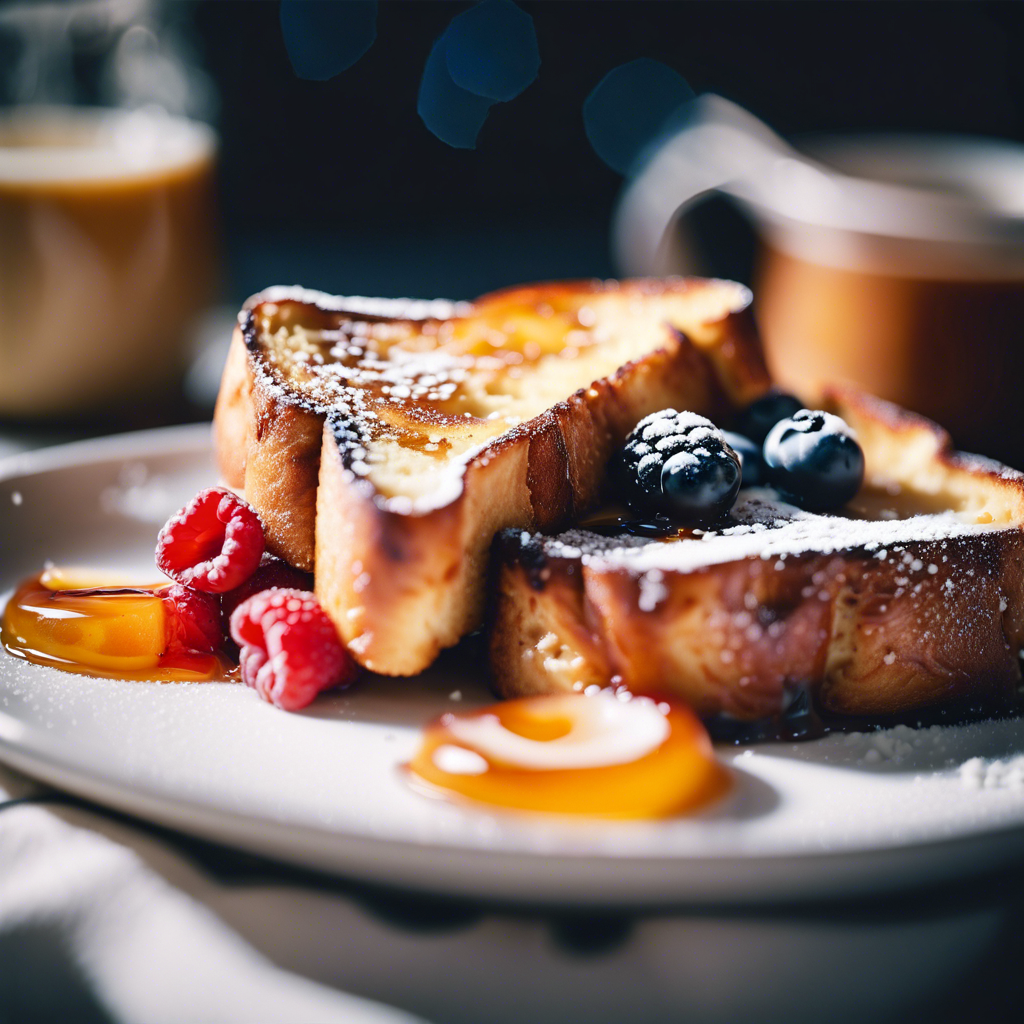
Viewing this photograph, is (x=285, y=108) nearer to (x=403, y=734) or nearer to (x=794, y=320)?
(x=794, y=320)

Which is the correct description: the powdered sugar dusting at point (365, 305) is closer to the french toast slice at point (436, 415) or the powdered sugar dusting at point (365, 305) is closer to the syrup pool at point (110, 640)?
the french toast slice at point (436, 415)

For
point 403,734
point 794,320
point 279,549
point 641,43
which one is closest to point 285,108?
point 641,43

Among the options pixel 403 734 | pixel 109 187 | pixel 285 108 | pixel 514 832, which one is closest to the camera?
pixel 514 832

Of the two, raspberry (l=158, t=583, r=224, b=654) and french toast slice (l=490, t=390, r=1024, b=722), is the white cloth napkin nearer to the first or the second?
raspberry (l=158, t=583, r=224, b=654)

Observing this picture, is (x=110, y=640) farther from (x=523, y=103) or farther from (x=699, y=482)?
(x=523, y=103)

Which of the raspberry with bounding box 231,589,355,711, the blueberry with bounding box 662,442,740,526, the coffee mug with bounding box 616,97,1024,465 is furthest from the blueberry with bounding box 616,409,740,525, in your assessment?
the coffee mug with bounding box 616,97,1024,465

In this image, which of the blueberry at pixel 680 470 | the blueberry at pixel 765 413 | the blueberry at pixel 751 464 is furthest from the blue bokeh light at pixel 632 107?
the blueberry at pixel 680 470

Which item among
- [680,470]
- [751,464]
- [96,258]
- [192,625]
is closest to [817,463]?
[751,464]
